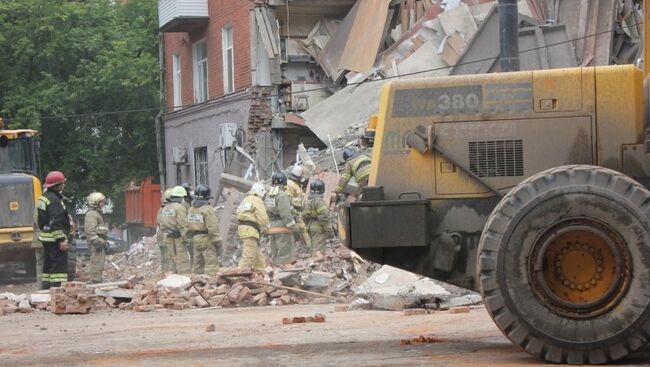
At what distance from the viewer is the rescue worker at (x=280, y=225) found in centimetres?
2069

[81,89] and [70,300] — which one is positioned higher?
[81,89]

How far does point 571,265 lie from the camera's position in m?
8.24

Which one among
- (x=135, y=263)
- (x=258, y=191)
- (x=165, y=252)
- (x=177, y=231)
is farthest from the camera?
(x=135, y=263)

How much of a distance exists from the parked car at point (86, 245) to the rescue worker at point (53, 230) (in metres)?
9.10

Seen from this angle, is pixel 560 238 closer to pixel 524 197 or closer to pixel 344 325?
pixel 524 197

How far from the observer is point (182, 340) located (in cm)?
1148

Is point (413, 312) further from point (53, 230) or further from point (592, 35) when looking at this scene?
point (592, 35)

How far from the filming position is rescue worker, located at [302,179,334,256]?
21594 millimetres

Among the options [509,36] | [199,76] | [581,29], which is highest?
[199,76]

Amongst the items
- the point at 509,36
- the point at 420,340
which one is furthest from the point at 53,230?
the point at 420,340

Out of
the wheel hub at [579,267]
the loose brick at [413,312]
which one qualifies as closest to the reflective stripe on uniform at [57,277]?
the loose brick at [413,312]

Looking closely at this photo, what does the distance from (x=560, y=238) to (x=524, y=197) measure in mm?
369

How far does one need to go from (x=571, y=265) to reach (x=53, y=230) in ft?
36.5

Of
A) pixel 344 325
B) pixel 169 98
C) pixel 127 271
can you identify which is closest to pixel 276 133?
pixel 127 271
